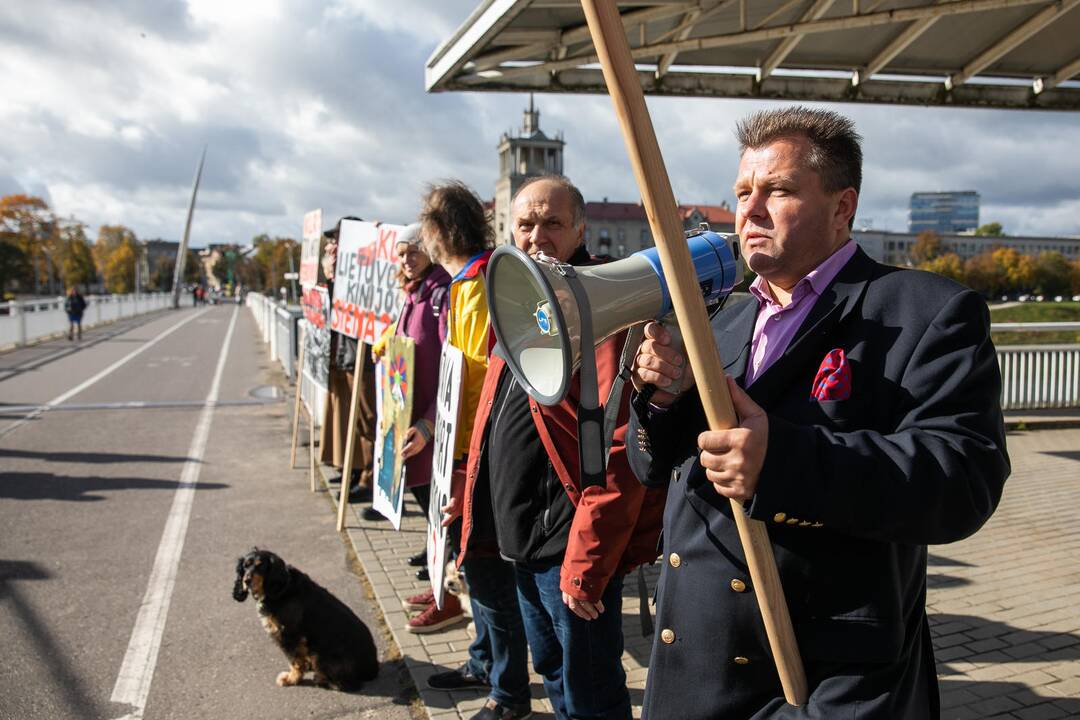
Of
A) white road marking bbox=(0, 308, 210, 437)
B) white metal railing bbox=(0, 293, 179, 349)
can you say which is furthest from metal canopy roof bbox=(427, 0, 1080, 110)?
white metal railing bbox=(0, 293, 179, 349)

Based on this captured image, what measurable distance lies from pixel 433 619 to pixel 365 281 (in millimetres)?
2658

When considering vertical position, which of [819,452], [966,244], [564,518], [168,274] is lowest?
[564,518]

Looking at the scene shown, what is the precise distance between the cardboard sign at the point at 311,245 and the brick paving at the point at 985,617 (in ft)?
8.39

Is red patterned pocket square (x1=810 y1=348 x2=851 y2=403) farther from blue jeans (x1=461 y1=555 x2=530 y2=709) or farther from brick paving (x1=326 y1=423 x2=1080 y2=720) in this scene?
brick paving (x1=326 y1=423 x2=1080 y2=720)

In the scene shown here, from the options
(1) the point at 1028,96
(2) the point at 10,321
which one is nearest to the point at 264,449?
(1) the point at 1028,96

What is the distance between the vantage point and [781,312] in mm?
1824

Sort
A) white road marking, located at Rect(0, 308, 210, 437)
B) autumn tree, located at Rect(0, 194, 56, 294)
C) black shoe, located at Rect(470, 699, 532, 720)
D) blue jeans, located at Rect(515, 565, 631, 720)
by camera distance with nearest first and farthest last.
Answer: blue jeans, located at Rect(515, 565, 631, 720) < black shoe, located at Rect(470, 699, 532, 720) < white road marking, located at Rect(0, 308, 210, 437) < autumn tree, located at Rect(0, 194, 56, 294)

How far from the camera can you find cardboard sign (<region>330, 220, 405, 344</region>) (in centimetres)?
576

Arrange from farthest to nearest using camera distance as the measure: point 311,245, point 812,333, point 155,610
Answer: point 311,245 → point 155,610 → point 812,333

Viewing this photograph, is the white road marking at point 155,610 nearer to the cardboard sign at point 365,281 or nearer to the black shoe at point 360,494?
the black shoe at point 360,494

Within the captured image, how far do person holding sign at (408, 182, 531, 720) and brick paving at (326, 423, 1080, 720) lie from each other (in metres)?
0.19

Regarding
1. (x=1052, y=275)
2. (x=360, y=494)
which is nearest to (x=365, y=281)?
(x=360, y=494)

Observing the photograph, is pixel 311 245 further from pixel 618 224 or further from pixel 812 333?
pixel 618 224

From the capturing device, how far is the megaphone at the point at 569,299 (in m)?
1.52
